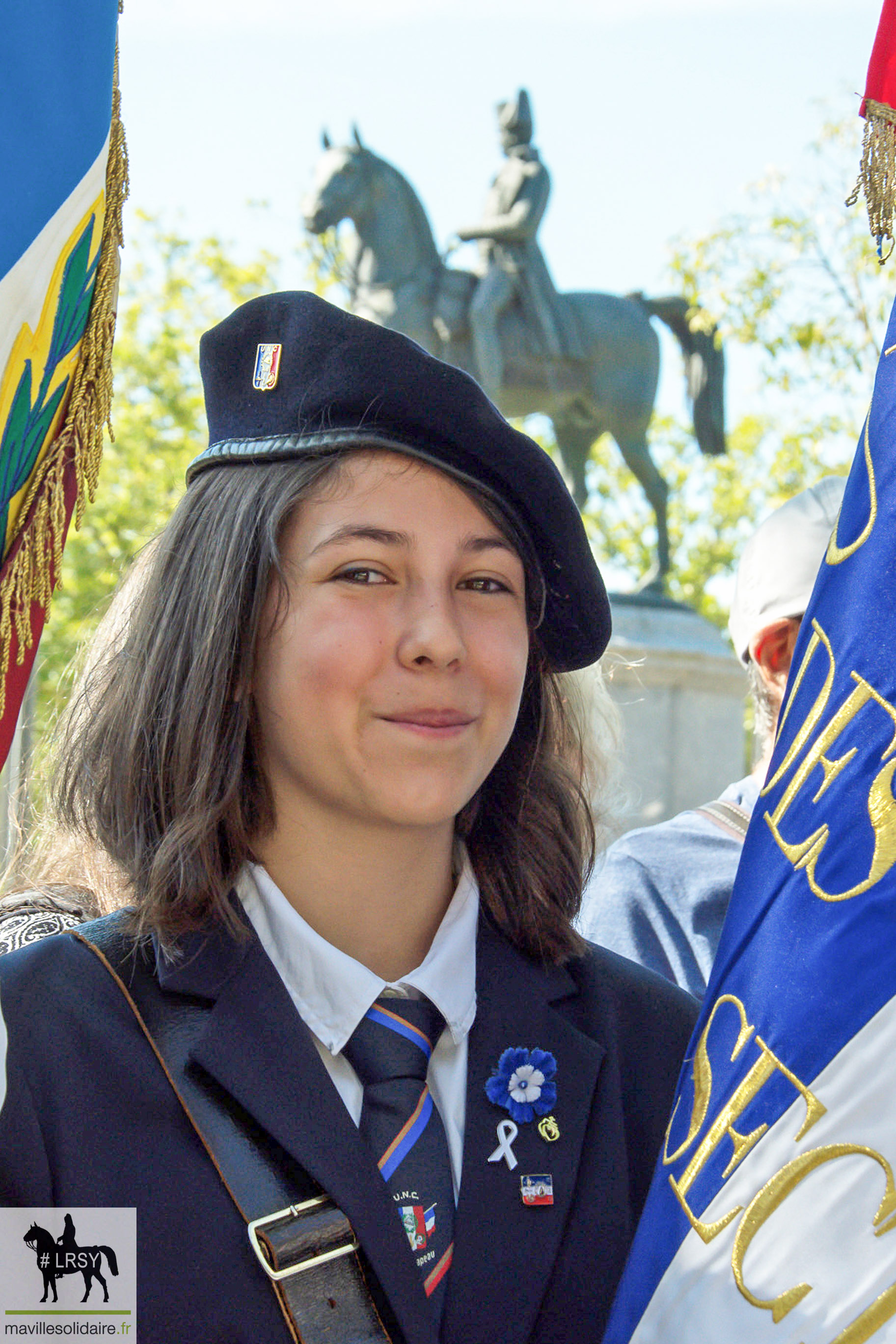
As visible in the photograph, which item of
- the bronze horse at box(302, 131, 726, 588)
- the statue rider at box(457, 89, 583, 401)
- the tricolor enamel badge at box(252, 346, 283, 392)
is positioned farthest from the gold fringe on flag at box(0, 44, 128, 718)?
the statue rider at box(457, 89, 583, 401)

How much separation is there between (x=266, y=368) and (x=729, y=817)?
155 centimetres

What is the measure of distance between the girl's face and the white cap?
137 cm

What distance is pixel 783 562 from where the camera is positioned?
324cm

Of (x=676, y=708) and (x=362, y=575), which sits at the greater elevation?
(x=362, y=575)

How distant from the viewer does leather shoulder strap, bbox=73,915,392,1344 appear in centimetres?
159

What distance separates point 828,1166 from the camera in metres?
1.50

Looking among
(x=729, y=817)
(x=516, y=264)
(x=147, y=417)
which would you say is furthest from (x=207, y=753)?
(x=147, y=417)

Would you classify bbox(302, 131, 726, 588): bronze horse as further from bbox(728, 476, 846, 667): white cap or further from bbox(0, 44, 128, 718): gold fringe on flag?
bbox(0, 44, 128, 718): gold fringe on flag

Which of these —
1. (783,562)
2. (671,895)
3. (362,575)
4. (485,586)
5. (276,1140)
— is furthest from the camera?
(783,562)

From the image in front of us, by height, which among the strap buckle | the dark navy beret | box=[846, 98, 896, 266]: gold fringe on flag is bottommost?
the strap buckle

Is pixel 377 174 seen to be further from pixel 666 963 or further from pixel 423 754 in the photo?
pixel 423 754

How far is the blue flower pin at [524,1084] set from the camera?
1866 millimetres

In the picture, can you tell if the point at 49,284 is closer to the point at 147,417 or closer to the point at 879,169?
the point at 879,169

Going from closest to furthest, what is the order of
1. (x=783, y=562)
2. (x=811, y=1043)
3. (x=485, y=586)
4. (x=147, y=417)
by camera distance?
(x=811, y=1043) < (x=485, y=586) < (x=783, y=562) < (x=147, y=417)
